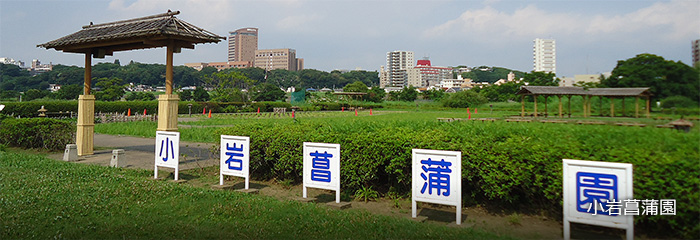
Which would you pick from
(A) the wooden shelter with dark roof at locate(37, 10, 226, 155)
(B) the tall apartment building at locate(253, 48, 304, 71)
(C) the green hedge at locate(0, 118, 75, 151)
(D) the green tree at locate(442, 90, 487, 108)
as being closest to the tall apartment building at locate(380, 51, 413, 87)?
(B) the tall apartment building at locate(253, 48, 304, 71)

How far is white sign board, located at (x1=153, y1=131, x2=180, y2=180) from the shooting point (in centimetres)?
749

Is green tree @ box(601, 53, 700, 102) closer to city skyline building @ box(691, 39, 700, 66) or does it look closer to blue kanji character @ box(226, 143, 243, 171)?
city skyline building @ box(691, 39, 700, 66)

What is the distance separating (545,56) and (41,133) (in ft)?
42.7

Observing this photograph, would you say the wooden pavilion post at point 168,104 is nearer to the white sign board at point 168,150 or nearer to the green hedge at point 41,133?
the white sign board at point 168,150

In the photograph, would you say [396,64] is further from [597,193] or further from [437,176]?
[597,193]

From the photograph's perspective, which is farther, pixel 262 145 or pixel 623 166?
pixel 262 145

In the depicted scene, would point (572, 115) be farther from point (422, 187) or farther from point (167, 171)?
point (167, 171)

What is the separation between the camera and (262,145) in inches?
284

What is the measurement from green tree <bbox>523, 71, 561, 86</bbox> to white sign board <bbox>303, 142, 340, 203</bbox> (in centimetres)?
249

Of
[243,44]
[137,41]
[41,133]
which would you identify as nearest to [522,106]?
[137,41]

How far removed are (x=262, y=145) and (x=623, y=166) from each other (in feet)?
17.0

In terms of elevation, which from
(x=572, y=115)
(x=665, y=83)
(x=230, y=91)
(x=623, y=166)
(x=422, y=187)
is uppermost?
(x=230, y=91)

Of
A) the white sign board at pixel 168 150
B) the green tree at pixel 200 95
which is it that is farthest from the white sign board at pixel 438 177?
the green tree at pixel 200 95

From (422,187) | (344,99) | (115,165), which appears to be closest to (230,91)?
(344,99)
